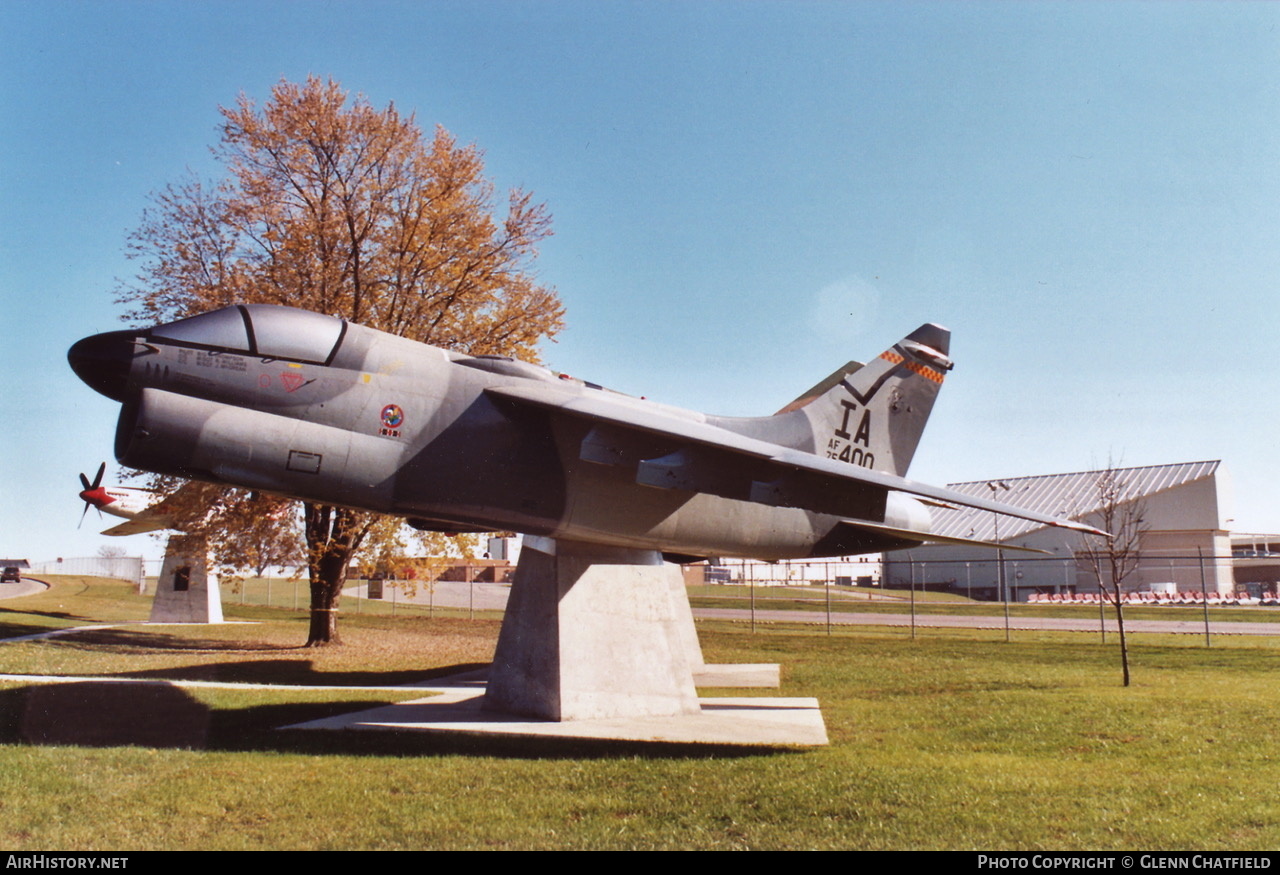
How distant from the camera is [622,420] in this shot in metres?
9.00

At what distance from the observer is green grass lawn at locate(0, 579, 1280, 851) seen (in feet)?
20.9

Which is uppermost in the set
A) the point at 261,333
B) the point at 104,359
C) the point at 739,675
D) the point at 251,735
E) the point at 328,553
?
the point at 261,333

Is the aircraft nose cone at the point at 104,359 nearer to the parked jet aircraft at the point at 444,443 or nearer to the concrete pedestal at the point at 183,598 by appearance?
the parked jet aircraft at the point at 444,443

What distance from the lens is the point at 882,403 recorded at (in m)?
13.9

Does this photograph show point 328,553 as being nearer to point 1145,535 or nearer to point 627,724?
point 627,724

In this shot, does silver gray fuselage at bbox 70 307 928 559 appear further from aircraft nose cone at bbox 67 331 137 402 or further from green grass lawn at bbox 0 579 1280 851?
green grass lawn at bbox 0 579 1280 851

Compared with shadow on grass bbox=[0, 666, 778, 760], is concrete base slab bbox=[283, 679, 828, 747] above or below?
above

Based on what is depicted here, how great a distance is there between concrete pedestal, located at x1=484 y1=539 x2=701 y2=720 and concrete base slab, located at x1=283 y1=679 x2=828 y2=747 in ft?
0.77

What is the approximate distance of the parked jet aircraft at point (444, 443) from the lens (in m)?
8.12

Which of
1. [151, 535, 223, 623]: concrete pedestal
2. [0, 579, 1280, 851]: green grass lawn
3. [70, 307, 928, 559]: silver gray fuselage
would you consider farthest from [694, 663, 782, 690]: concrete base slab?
[151, 535, 223, 623]: concrete pedestal

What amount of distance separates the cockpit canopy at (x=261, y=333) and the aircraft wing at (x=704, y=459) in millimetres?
1842

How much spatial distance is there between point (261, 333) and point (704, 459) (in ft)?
16.3

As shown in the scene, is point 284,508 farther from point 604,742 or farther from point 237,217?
point 604,742

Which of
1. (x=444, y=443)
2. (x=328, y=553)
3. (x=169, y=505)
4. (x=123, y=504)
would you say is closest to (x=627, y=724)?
(x=444, y=443)
